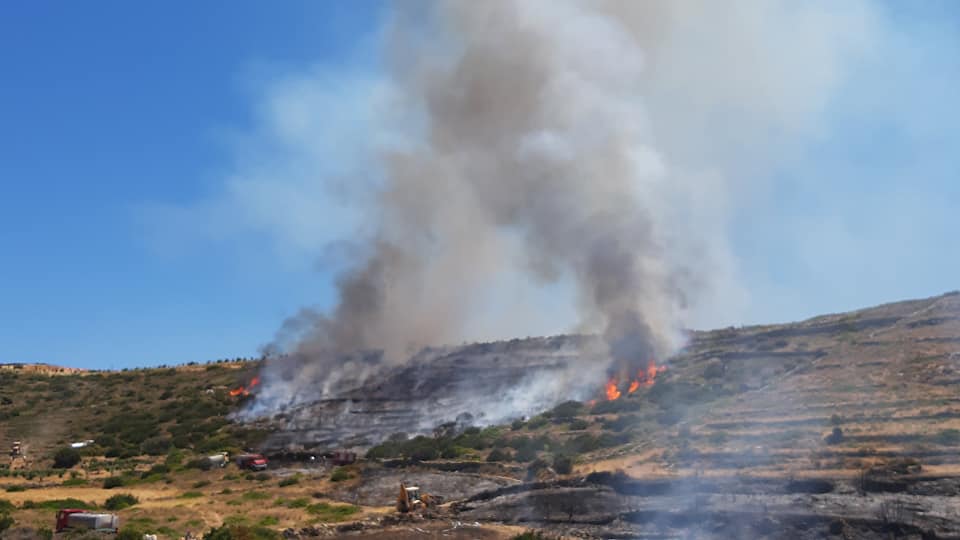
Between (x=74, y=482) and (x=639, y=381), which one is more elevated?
(x=639, y=381)

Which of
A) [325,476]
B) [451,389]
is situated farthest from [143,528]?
[451,389]

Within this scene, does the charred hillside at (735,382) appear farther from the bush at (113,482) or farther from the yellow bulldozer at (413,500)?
the yellow bulldozer at (413,500)

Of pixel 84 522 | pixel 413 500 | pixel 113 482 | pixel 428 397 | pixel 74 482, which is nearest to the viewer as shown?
pixel 84 522

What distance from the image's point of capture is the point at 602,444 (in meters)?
49.8

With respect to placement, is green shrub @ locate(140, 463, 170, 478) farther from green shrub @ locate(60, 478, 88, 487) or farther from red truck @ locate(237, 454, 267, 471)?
red truck @ locate(237, 454, 267, 471)

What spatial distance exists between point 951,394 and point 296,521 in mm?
37959

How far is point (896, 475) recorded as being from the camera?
35.1m

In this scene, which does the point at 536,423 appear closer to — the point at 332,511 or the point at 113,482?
the point at 332,511

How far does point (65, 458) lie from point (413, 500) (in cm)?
3276

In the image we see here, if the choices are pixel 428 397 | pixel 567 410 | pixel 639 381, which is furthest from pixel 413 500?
pixel 428 397

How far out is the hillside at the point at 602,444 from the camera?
114ft

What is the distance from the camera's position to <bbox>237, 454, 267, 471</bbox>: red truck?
5453 centimetres

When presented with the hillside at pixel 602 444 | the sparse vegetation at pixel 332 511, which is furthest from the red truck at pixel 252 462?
the sparse vegetation at pixel 332 511

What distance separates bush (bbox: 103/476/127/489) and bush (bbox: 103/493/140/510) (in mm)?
7838
